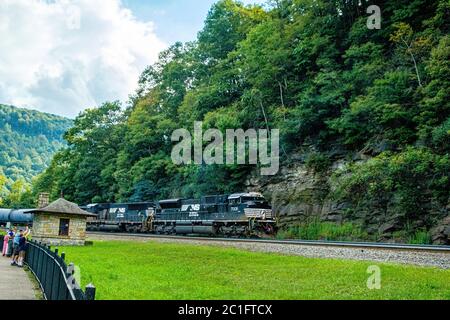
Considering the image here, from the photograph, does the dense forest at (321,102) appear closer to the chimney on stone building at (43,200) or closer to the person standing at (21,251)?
the chimney on stone building at (43,200)

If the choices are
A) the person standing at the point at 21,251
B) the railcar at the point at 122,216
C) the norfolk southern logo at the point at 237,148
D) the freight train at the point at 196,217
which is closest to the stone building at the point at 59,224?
the freight train at the point at 196,217

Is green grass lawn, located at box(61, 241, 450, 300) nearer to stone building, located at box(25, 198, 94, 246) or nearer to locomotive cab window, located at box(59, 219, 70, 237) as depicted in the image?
stone building, located at box(25, 198, 94, 246)

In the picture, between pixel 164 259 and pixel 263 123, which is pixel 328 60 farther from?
pixel 164 259

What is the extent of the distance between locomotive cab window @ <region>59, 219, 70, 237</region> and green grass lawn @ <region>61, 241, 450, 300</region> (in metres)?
11.1

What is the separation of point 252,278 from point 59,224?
65.5ft

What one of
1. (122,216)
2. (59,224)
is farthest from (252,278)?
(122,216)

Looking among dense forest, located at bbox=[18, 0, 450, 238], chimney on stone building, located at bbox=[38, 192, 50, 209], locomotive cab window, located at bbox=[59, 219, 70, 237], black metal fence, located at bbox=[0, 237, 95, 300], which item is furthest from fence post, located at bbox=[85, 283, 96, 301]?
chimney on stone building, located at bbox=[38, 192, 50, 209]

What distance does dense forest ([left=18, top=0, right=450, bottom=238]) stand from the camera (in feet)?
82.9

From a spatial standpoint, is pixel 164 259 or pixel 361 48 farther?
pixel 361 48

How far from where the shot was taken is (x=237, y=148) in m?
38.1

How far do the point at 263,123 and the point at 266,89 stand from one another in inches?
162

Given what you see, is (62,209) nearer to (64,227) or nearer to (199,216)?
(64,227)
